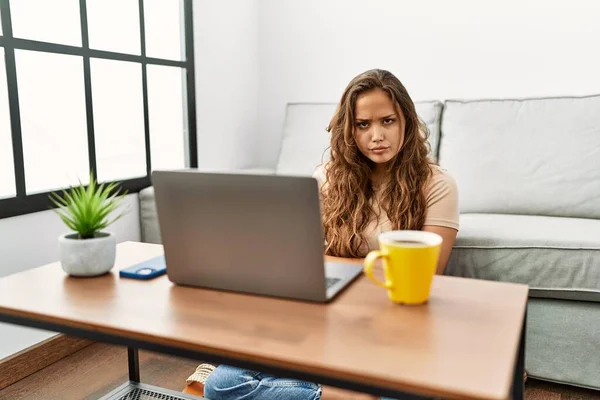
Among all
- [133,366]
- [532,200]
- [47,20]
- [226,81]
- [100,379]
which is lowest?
[100,379]

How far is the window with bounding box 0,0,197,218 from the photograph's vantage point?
1.73 m

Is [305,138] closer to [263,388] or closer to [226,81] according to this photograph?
[226,81]

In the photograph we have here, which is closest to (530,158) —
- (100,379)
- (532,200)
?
(532,200)

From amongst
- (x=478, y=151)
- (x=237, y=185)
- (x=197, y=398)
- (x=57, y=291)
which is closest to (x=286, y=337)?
(x=237, y=185)

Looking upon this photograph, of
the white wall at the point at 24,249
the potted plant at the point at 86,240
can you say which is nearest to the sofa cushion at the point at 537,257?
the potted plant at the point at 86,240

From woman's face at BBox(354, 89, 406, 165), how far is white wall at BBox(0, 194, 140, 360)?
3.73 feet

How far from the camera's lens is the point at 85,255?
0.97 meters

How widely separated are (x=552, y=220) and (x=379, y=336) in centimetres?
142

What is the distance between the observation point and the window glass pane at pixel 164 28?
2334 millimetres

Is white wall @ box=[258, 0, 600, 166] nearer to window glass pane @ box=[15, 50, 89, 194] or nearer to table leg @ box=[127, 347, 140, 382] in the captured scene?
window glass pane @ box=[15, 50, 89, 194]

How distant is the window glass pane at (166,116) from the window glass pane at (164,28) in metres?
0.08

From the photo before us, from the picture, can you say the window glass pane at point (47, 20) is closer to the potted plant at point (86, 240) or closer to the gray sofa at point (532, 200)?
the gray sofa at point (532, 200)

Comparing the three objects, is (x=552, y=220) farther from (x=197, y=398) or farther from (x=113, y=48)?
(x=113, y=48)

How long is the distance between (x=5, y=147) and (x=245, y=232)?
125cm
